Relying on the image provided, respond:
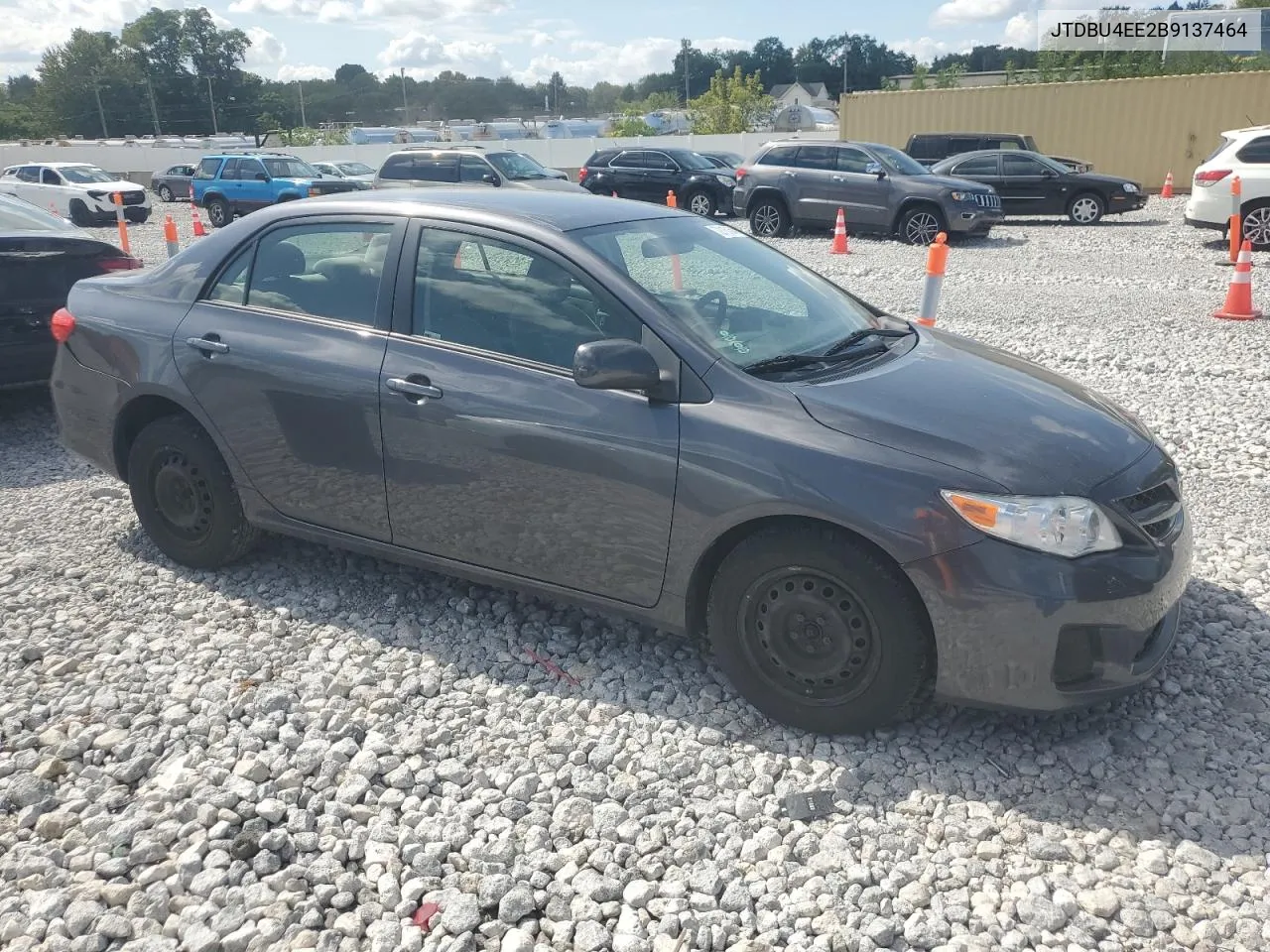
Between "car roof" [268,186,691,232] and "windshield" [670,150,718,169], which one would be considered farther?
"windshield" [670,150,718,169]

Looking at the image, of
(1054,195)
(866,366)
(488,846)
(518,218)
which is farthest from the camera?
(1054,195)

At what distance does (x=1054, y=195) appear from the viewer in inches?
758

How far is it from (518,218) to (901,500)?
1808 millimetres

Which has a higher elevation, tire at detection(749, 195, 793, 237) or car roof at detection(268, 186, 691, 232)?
car roof at detection(268, 186, 691, 232)

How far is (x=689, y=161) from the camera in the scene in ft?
72.8

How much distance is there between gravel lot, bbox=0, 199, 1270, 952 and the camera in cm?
265

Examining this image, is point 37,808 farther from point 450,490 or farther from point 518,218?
point 518,218

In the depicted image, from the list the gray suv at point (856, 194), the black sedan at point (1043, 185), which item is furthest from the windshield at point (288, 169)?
the black sedan at point (1043, 185)

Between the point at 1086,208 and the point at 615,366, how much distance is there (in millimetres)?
18573

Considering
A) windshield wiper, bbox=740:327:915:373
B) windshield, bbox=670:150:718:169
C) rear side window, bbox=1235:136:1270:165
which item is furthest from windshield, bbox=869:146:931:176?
windshield wiper, bbox=740:327:915:373

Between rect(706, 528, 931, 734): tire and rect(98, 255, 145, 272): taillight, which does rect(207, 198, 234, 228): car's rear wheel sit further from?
rect(706, 528, 931, 734): tire

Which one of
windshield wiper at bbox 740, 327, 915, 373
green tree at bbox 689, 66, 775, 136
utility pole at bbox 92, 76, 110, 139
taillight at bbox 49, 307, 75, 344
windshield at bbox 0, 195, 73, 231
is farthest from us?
utility pole at bbox 92, 76, 110, 139

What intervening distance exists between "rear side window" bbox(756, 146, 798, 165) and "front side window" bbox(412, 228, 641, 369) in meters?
14.9

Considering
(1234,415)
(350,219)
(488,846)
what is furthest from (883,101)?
(488,846)
